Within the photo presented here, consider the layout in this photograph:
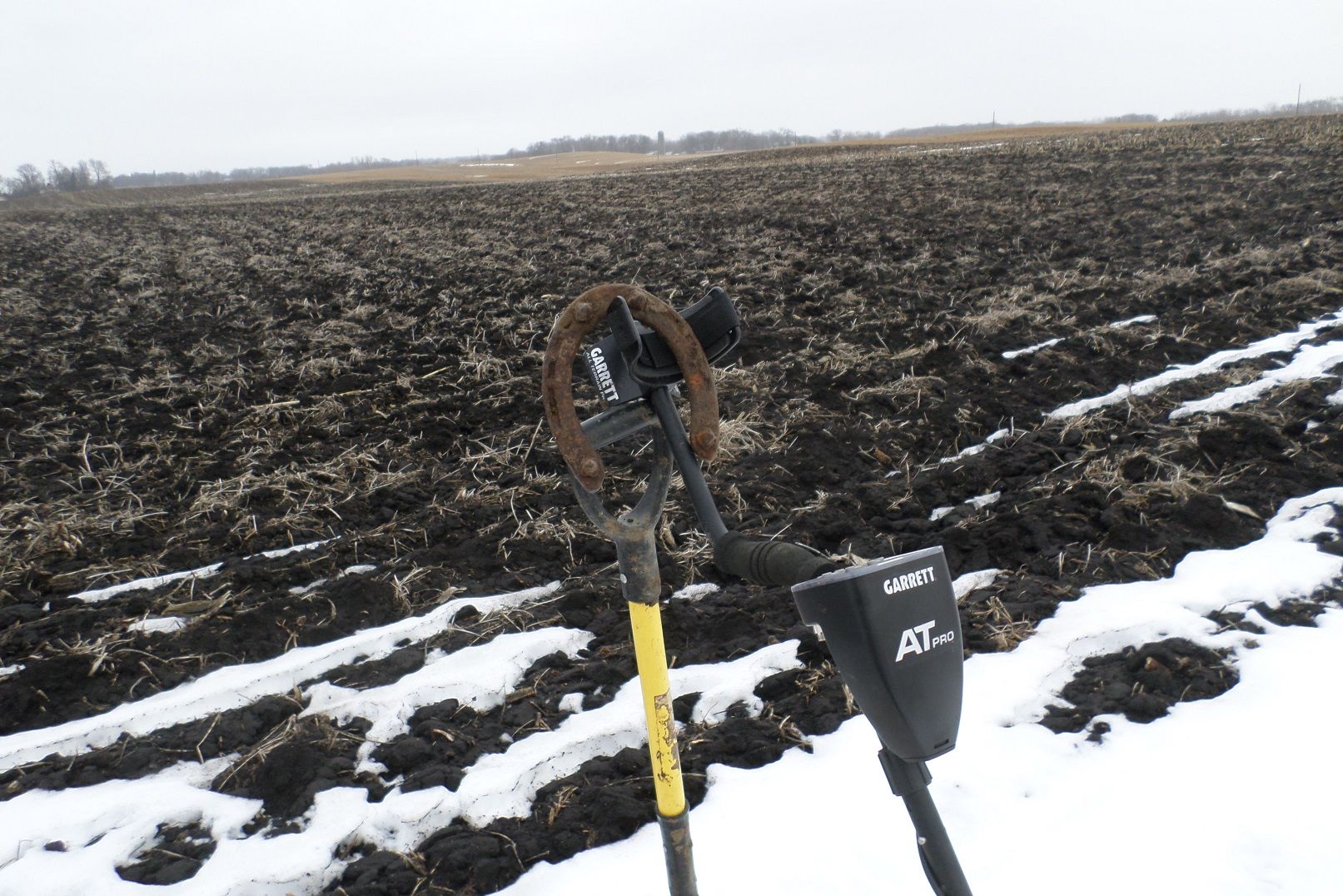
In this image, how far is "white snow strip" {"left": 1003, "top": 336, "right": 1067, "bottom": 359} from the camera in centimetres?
611

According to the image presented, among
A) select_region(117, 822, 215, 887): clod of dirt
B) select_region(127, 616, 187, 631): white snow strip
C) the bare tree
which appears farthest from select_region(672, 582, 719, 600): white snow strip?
the bare tree

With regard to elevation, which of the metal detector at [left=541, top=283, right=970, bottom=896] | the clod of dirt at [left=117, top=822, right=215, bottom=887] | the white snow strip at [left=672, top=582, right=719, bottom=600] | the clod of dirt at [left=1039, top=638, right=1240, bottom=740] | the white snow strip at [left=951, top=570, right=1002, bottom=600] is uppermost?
the metal detector at [left=541, top=283, right=970, bottom=896]

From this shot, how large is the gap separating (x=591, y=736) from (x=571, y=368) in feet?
5.53

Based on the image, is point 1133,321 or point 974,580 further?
point 1133,321

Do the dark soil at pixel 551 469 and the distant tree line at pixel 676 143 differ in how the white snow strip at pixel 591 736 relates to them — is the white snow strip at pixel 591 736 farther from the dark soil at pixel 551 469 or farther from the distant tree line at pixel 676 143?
the distant tree line at pixel 676 143

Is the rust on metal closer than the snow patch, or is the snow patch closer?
the rust on metal

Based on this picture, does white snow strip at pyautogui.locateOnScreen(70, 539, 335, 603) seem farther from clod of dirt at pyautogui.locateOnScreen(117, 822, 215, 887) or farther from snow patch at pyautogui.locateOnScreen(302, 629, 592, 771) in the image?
clod of dirt at pyautogui.locateOnScreen(117, 822, 215, 887)

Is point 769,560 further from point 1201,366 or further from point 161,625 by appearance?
point 1201,366

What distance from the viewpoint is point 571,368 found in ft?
4.34

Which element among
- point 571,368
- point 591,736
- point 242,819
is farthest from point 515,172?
point 571,368

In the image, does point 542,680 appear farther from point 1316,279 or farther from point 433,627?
point 1316,279

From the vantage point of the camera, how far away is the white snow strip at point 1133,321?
6.52 m

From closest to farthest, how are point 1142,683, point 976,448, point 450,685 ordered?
1. point 1142,683
2. point 450,685
3. point 976,448

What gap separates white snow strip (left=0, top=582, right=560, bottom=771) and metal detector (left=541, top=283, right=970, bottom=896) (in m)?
1.93
